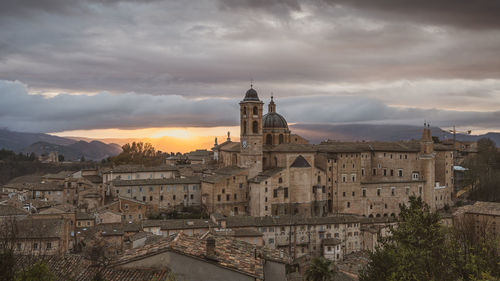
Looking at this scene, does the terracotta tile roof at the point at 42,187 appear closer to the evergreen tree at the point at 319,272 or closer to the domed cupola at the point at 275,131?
the domed cupola at the point at 275,131

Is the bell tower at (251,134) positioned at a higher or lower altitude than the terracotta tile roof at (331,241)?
higher

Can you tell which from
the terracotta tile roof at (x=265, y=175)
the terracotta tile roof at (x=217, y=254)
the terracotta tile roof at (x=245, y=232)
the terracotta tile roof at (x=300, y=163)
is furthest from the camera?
the terracotta tile roof at (x=300, y=163)

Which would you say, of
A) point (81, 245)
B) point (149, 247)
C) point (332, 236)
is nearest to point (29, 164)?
point (81, 245)

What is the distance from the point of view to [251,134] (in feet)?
186

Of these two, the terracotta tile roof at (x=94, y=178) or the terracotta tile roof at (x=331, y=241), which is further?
the terracotta tile roof at (x=94, y=178)

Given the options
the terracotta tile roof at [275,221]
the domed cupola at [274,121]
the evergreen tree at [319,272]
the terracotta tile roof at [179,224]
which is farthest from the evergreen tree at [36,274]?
the domed cupola at [274,121]

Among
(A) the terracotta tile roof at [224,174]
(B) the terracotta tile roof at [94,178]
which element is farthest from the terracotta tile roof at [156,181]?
(B) the terracotta tile roof at [94,178]

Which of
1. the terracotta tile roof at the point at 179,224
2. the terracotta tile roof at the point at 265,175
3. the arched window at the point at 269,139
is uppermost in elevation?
the arched window at the point at 269,139

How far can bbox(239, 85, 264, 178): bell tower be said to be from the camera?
56.0 m

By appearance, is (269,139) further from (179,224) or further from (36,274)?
(36,274)

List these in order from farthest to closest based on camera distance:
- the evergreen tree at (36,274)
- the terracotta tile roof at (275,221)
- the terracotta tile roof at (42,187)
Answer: the terracotta tile roof at (42,187) → the terracotta tile roof at (275,221) → the evergreen tree at (36,274)

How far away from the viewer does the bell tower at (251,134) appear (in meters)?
56.0

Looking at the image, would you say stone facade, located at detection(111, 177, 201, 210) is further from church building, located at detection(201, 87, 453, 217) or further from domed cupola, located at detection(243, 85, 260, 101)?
domed cupola, located at detection(243, 85, 260, 101)

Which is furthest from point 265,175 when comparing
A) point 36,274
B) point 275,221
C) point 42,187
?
point 36,274
